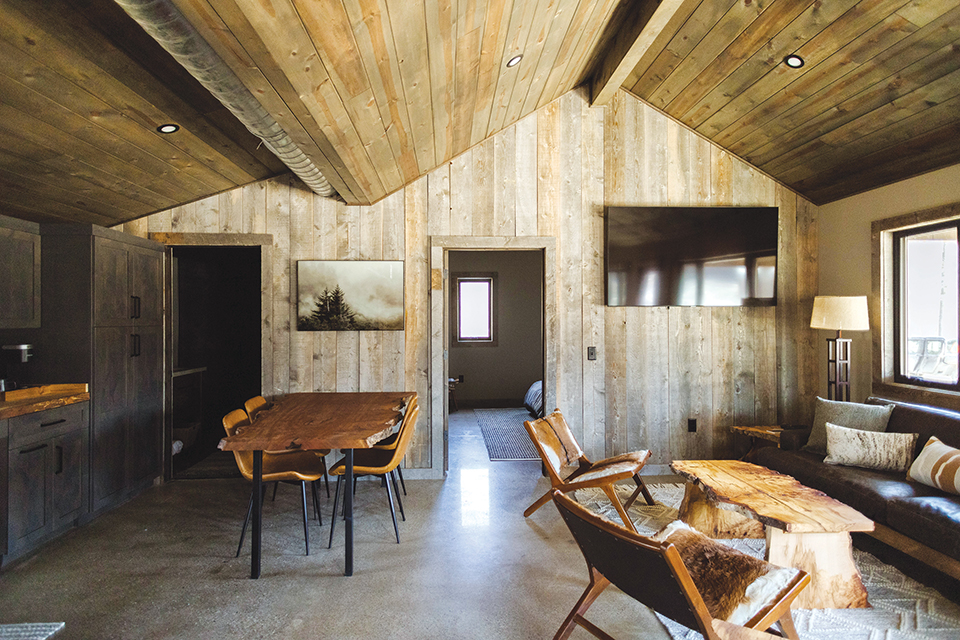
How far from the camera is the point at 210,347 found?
18.2ft

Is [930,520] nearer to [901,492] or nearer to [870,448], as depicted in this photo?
[901,492]

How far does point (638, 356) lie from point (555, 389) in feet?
2.71

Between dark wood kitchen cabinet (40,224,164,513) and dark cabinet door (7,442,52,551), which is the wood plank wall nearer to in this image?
dark wood kitchen cabinet (40,224,164,513)

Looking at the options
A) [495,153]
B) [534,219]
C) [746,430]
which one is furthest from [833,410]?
[495,153]

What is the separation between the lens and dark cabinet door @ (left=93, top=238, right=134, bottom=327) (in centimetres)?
347

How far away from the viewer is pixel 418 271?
4.54 meters

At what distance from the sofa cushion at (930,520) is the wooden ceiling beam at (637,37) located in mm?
3011

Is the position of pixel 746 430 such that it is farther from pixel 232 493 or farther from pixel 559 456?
pixel 232 493

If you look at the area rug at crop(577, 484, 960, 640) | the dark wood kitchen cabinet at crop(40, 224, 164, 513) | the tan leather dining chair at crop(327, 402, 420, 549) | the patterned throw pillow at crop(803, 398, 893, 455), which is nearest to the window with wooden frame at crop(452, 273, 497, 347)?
the dark wood kitchen cabinet at crop(40, 224, 164, 513)

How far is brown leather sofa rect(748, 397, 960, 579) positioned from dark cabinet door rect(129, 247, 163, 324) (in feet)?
16.3

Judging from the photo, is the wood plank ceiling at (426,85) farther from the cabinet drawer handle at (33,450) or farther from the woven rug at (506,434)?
the woven rug at (506,434)

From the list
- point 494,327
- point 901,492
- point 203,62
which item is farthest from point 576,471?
point 494,327

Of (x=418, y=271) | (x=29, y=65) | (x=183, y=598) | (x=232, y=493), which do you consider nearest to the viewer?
(x=29, y=65)

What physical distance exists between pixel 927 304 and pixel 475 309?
5.72 m
